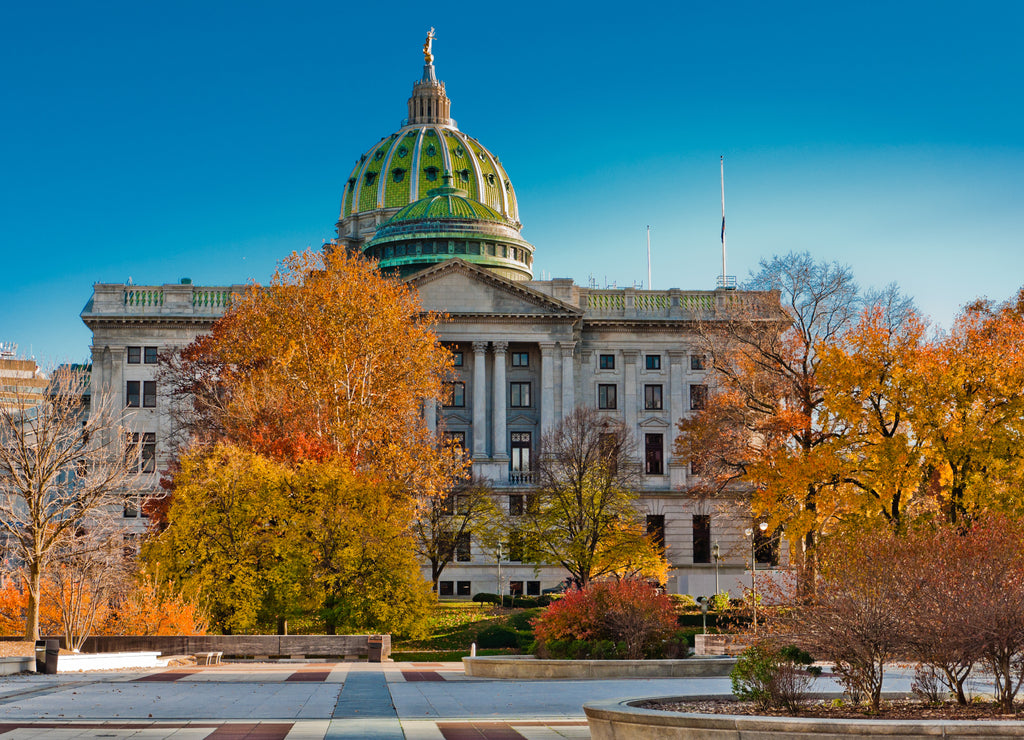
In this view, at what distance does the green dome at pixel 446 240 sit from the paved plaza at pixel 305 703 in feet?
253

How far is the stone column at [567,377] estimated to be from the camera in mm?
91375

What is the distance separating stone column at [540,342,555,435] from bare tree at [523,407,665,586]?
1407 cm

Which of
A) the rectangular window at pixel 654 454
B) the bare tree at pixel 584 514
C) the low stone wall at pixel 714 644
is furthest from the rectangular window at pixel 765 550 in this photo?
the low stone wall at pixel 714 644

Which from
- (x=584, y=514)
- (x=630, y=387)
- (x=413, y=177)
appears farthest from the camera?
(x=413, y=177)

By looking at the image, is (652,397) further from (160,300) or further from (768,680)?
(768,680)

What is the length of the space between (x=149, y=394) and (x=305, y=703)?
247 feet

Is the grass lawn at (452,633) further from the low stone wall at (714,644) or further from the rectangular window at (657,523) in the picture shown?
the rectangular window at (657,523)

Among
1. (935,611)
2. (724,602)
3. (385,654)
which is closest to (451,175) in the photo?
(724,602)

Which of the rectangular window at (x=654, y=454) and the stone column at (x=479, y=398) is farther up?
the stone column at (x=479, y=398)

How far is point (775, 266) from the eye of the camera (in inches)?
2004

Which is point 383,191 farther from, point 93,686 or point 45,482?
point 93,686

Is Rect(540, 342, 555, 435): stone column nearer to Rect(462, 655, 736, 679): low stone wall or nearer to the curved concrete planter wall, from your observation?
Rect(462, 655, 736, 679): low stone wall

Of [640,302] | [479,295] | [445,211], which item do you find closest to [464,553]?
[479,295]

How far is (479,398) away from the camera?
9094 cm
